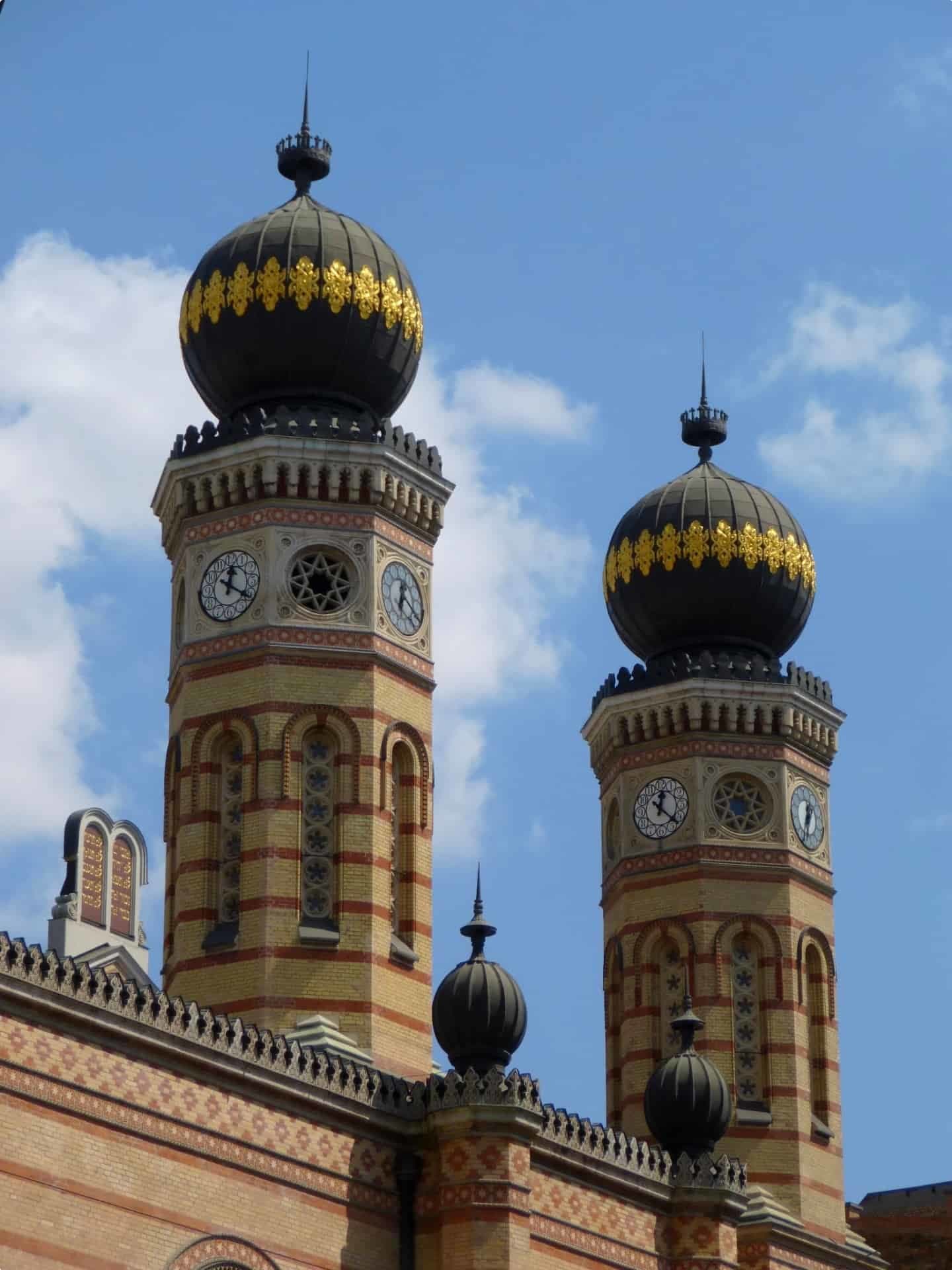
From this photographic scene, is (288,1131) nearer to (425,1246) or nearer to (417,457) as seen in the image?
(425,1246)

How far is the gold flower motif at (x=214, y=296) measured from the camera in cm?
3403

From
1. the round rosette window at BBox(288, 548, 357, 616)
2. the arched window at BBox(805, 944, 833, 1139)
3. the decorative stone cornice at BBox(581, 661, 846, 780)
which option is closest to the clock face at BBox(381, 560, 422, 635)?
the round rosette window at BBox(288, 548, 357, 616)

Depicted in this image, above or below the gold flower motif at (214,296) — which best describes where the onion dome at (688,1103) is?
below

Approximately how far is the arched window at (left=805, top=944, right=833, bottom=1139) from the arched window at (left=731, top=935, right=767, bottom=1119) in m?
0.85

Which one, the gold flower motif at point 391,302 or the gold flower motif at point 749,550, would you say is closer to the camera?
the gold flower motif at point 391,302

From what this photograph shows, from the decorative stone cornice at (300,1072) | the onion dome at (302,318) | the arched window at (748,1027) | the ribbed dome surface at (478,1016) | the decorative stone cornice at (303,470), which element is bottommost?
the decorative stone cornice at (300,1072)

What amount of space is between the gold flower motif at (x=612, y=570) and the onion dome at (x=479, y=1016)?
11.7 metres

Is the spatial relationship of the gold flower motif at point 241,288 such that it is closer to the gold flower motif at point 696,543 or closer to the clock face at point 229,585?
the clock face at point 229,585

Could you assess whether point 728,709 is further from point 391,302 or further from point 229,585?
point 229,585

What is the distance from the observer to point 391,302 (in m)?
34.1

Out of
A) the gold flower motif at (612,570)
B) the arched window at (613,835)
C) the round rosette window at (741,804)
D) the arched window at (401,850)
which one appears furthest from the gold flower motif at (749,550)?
the arched window at (401,850)

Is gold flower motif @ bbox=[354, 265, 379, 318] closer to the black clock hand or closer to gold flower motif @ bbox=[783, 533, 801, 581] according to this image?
gold flower motif @ bbox=[783, 533, 801, 581]

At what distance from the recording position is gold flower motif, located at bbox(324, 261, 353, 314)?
33.7m

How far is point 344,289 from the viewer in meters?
33.8
